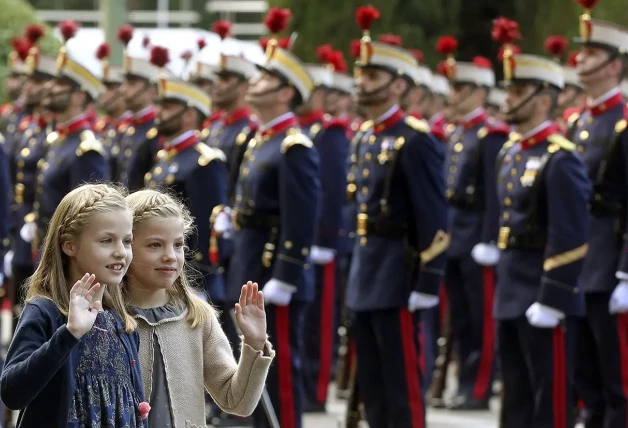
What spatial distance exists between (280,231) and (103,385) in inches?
142

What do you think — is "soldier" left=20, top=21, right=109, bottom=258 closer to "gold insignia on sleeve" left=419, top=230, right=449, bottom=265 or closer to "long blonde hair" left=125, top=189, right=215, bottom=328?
"gold insignia on sleeve" left=419, top=230, right=449, bottom=265

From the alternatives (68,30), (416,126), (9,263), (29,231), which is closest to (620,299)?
(416,126)

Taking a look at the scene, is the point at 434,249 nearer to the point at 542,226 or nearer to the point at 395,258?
the point at 395,258

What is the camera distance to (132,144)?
10.6 metres

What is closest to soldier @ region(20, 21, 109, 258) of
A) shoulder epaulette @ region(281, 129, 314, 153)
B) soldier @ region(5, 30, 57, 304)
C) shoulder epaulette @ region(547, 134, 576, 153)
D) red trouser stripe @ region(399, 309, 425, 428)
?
soldier @ region(5, 30, 57, 304)

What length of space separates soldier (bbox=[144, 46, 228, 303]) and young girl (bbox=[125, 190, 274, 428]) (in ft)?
11.9

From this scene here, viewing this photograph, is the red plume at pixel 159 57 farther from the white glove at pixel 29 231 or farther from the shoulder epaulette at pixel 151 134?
the white glove at pixel 29 231

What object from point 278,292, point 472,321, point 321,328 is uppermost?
point 278,292

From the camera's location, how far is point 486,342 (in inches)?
386

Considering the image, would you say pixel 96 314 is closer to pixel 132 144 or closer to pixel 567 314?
pixel 567 314

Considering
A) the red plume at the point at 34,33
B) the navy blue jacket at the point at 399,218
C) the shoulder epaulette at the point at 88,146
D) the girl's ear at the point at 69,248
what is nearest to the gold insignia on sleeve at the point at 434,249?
the navy blue jacket at the point at 399,218

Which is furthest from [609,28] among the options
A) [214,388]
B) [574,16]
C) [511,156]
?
[574,16]

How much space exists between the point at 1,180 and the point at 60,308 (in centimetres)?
462

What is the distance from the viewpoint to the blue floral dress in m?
3.82
